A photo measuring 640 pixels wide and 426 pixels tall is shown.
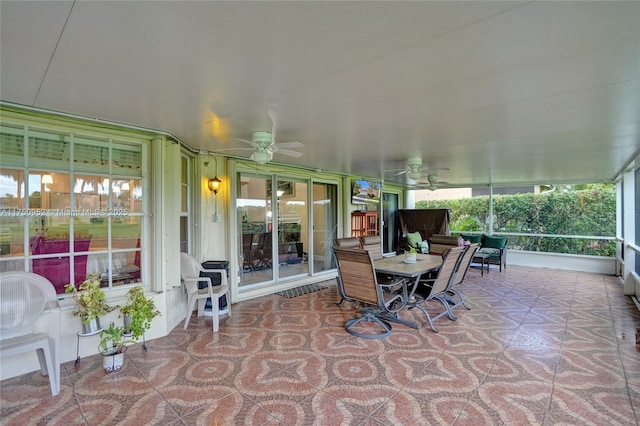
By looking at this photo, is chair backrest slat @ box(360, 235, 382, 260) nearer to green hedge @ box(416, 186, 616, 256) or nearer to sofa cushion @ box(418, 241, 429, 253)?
sofa cushion @ box(418, 241, 429, 253)

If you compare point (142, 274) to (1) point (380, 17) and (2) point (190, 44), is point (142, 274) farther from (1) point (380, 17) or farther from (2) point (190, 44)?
(1) point (380, 17)

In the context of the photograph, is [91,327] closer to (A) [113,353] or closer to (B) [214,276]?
(A) [113,353]

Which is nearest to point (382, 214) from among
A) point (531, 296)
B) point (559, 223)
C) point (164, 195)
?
point (531, 296)

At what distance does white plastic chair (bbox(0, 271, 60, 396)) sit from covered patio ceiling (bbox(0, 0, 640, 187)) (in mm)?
1463

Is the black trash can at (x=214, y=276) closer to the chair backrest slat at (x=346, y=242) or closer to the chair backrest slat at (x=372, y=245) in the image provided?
the chair backrest slat at (x=346, y=242)

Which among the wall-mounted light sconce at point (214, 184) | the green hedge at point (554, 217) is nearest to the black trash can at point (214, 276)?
the wall-mounted light sconce at point (214, 184)

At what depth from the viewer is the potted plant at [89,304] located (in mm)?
2744

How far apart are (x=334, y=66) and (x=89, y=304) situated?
9.29 feet

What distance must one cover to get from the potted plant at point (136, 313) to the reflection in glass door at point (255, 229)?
215 cm

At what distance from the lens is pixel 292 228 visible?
597 cm

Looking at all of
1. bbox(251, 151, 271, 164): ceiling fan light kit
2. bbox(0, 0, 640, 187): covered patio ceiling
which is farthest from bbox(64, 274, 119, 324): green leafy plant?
bbox(251, 151, 271, 164): ceiling fan light kit

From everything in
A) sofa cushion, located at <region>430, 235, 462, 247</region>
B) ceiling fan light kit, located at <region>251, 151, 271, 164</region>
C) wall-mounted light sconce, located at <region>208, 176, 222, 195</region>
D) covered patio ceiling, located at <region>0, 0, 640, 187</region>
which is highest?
covered patio ceiling, located at <region>0, 0, 640, 187</region>

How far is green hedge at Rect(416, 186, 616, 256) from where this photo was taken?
752 cm

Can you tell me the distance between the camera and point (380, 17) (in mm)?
1367
